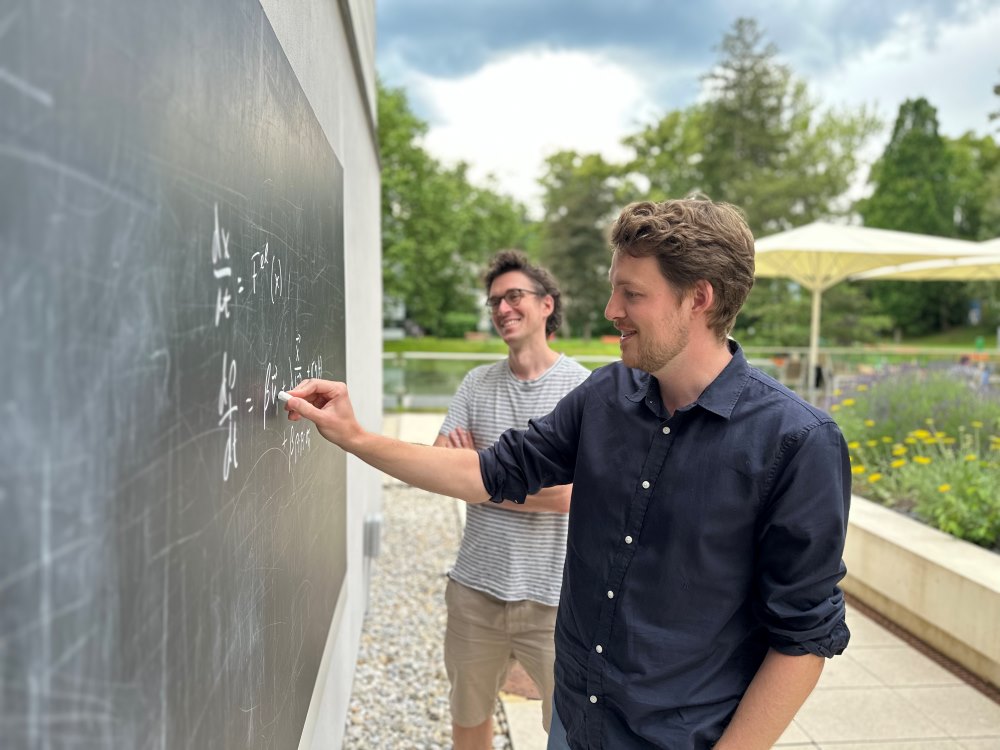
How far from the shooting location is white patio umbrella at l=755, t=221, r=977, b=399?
11305 mm

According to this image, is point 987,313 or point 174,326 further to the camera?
point 987,313

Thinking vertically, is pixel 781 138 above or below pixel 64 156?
above

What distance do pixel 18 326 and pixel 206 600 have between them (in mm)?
626

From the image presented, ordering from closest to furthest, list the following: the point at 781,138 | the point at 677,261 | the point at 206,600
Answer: the point at 206,600, the point at 677,261, the point at 781,138

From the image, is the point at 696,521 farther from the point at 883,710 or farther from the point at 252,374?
the point at 883,710

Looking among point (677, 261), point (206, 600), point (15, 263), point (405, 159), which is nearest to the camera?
point (15, 263)

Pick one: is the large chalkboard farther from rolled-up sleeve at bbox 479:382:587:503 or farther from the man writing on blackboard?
rolled-up sleeve at bbox 479:382:587:503

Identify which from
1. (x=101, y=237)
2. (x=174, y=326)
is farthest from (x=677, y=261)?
(x=101, y=237)

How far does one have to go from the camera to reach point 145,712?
0.82 m

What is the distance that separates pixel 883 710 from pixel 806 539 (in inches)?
129

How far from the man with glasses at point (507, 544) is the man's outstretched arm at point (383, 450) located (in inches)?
26.6

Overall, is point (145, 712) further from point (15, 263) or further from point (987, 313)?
point (987, 313)

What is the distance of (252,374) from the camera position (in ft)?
4.36

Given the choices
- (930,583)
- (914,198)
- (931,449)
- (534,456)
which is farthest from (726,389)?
(914,198)
